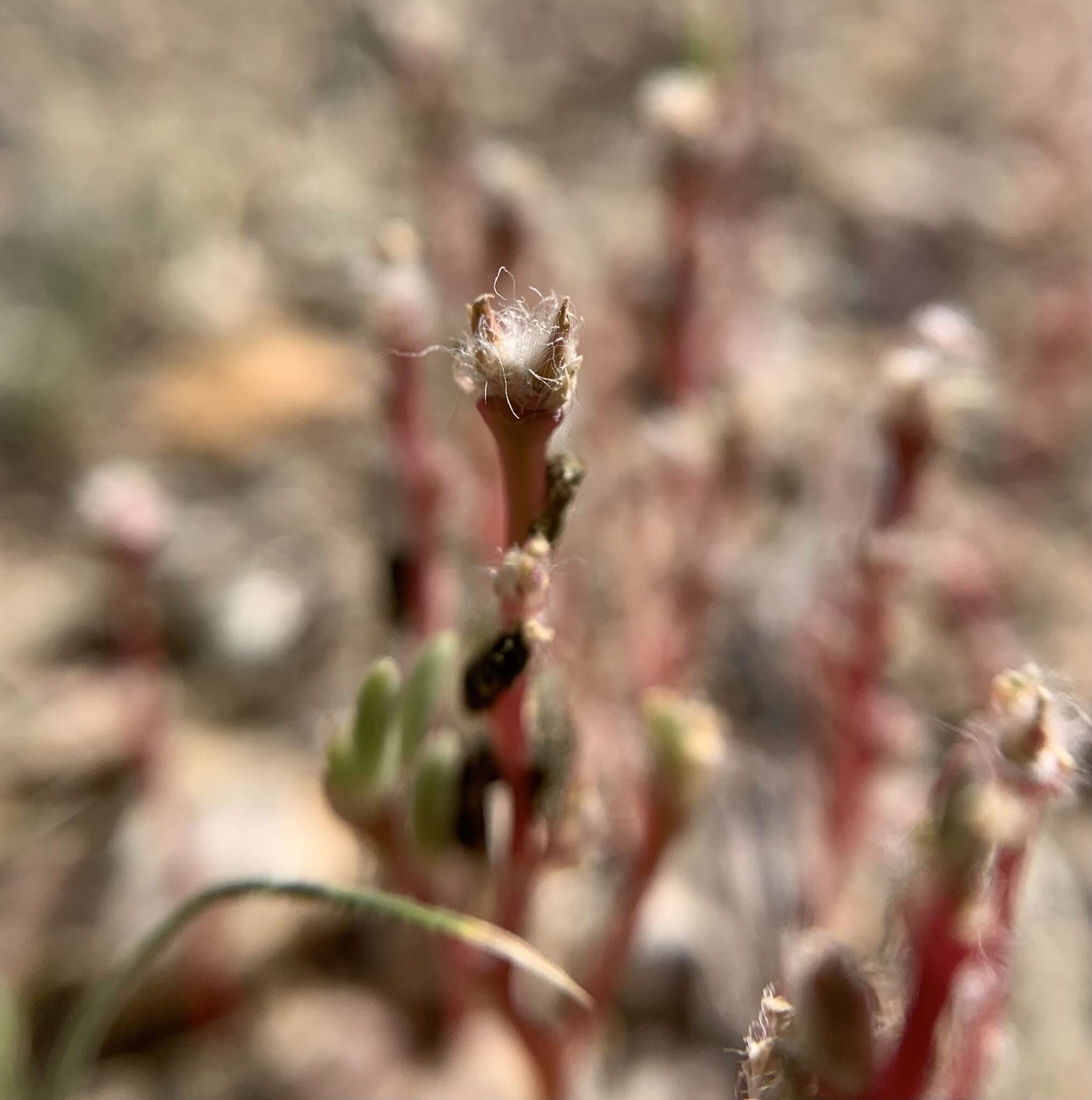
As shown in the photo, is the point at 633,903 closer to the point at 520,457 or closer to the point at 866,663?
the point at 866,663

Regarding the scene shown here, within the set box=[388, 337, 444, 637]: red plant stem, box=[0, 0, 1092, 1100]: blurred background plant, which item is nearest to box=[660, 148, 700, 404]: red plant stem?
box=[0, 0, 1092, 1100]: blurred background plant

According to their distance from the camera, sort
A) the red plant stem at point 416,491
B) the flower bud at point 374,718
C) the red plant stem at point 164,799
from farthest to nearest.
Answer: the red plant stem at point 164,799
the red plant stem at point 416,491
the flower bud at point 374,718

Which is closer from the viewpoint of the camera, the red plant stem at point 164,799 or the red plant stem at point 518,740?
the red plant stem at point 518,740

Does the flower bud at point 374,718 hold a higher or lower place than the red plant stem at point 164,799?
higher

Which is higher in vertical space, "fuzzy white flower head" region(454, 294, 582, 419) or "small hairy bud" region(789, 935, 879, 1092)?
"fuzzy white flower head" region(454, 294, 582, 419)

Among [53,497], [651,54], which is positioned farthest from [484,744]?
[651,54]

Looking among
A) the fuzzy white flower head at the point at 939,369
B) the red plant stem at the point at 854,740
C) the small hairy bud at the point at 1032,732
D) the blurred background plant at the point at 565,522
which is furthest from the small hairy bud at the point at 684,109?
the small hairy bud at the point at 1032,732

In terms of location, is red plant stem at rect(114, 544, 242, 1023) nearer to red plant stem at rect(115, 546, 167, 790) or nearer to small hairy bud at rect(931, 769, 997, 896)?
red plant stem at rect(115, 546, 167, 790)

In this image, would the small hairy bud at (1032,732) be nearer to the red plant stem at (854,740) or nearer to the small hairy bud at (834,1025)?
the small hairy bud at (834,1025)
